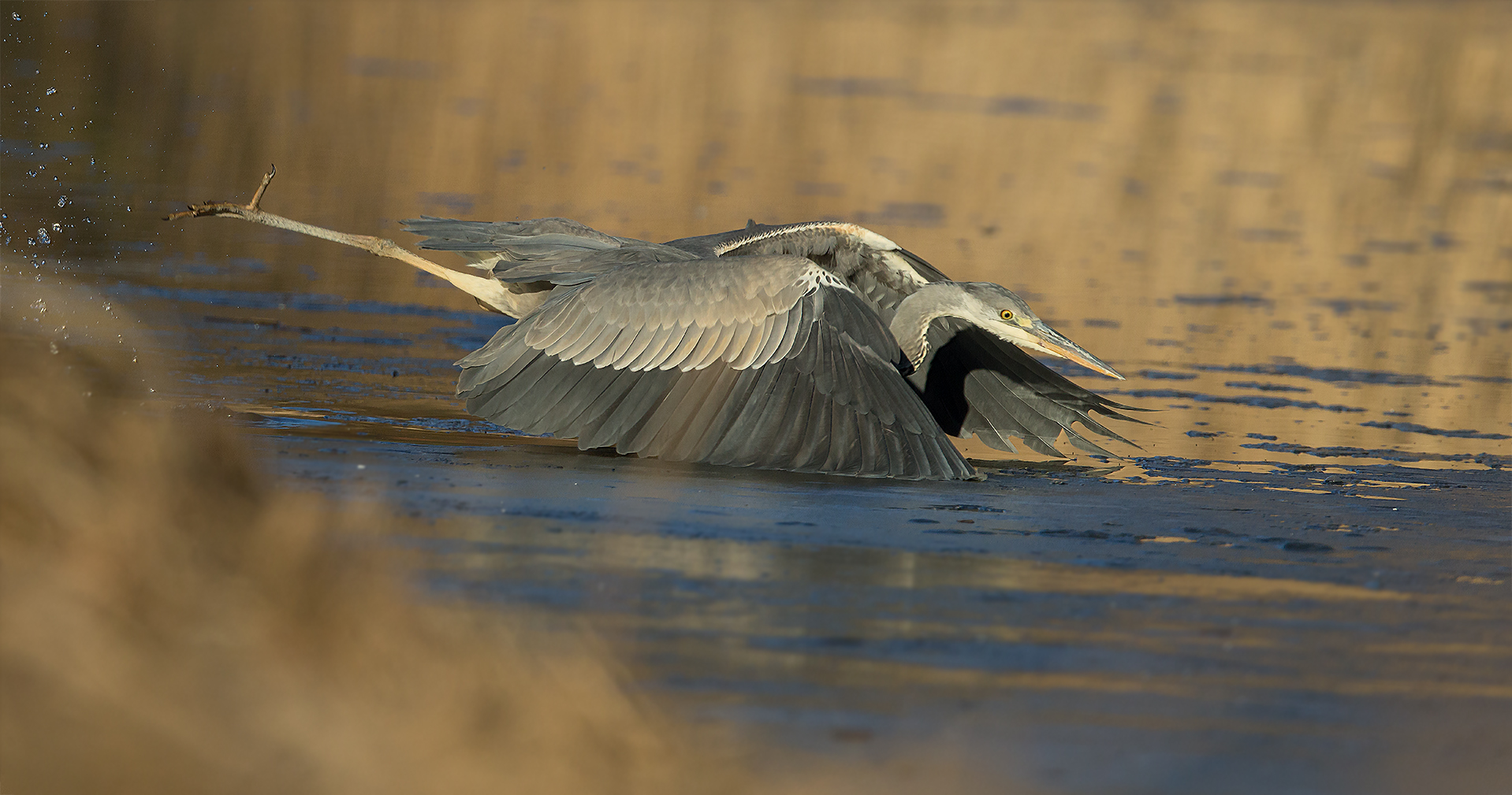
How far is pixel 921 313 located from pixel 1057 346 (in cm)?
64

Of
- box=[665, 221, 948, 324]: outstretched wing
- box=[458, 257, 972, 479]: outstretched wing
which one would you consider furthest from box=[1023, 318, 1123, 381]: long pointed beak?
box=[458, 257, 972, 479]: outstretched wing

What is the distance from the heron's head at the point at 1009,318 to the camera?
25.2 feet

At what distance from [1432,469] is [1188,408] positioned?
4.70 feet

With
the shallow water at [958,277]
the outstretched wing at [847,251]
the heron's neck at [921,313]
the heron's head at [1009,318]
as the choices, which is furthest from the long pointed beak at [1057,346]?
the outstretched wing at [847,251]

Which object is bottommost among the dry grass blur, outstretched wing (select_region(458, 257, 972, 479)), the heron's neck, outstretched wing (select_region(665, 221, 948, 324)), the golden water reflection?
the dry grass blur

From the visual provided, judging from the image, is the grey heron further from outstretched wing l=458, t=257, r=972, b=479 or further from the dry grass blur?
the dry grass blur

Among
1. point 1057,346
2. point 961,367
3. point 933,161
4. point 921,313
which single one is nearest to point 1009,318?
point 1057,346

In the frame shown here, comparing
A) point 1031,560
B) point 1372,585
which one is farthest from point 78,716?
point 1372,585

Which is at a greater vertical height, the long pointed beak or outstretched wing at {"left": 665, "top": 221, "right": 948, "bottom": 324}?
outstretched wing at {"left": 665, "top": 221, "right": 948, "bottom": 324}

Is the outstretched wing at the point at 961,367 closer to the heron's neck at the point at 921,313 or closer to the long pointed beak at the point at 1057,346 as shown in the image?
the heron's neck at the point at 921,313

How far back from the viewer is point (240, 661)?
4102mm

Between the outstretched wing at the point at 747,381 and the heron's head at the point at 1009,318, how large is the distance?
0.77 metres

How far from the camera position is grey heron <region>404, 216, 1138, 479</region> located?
6.90 m

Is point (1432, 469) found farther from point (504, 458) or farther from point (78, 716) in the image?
point (78, 716)
